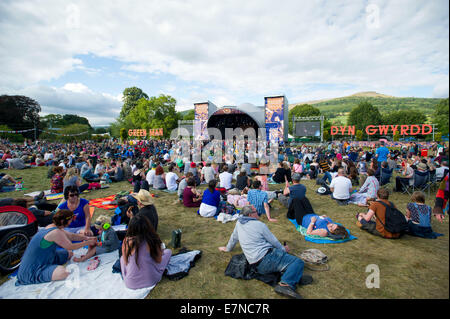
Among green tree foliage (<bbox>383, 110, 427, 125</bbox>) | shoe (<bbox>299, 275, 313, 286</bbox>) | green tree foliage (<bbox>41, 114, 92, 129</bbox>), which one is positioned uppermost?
green tree foliage (<bbox>41, 114, 92, 129</bbox>)

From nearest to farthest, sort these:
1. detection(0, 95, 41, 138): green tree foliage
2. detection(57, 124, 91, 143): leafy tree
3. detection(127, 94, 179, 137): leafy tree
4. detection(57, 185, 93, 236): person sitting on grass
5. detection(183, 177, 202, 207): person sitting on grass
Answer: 1. detection(57, 185, 93, 236): person sitting on grass
2. detection(183, 177, 202, 207): person sitting on grass
3. detection(0, 95, 41, 138): green tree foliage
4. detection(127, 94, 179, 137): leafy tree
5. detection(57, 124, 91, 143): leafy tree

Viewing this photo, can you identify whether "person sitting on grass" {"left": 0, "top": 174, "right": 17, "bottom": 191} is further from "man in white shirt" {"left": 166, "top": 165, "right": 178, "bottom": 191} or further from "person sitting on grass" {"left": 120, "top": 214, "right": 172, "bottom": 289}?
"person sitting on grass" {"left": 120, "top": 214, "right": 172, "bottom": 289}

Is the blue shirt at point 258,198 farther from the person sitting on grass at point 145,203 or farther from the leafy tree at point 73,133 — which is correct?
the leafy tree at point 73,133

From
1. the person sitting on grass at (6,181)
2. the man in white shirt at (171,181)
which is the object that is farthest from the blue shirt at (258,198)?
the person sitting on grass at (6,181)

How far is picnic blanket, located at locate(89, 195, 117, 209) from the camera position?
6.14 metres

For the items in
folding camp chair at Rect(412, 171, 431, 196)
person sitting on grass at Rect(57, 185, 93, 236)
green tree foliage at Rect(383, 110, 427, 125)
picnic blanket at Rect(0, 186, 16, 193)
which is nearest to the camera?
person sitting on grass at Rect(57, 185, 93, 236)

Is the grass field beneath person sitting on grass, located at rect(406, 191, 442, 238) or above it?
beneath

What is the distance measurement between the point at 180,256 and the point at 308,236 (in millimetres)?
2460

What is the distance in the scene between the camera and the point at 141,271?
2.68 m

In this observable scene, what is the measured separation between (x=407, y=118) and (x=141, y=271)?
208 feet

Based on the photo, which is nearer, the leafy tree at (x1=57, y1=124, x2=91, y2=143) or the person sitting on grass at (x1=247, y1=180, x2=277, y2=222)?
the person sitting on grass at (x1=247, y1=180, x2=277, y2=222)

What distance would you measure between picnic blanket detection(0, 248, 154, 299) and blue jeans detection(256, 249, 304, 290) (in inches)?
60.6

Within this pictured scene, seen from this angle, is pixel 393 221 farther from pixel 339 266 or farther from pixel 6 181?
pixel 6 181

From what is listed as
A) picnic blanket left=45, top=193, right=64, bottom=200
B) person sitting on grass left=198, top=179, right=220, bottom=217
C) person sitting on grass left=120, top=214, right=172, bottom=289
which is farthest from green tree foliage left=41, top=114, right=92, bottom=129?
person sitting on grass left=120, top=214, right=172, bottom=289
